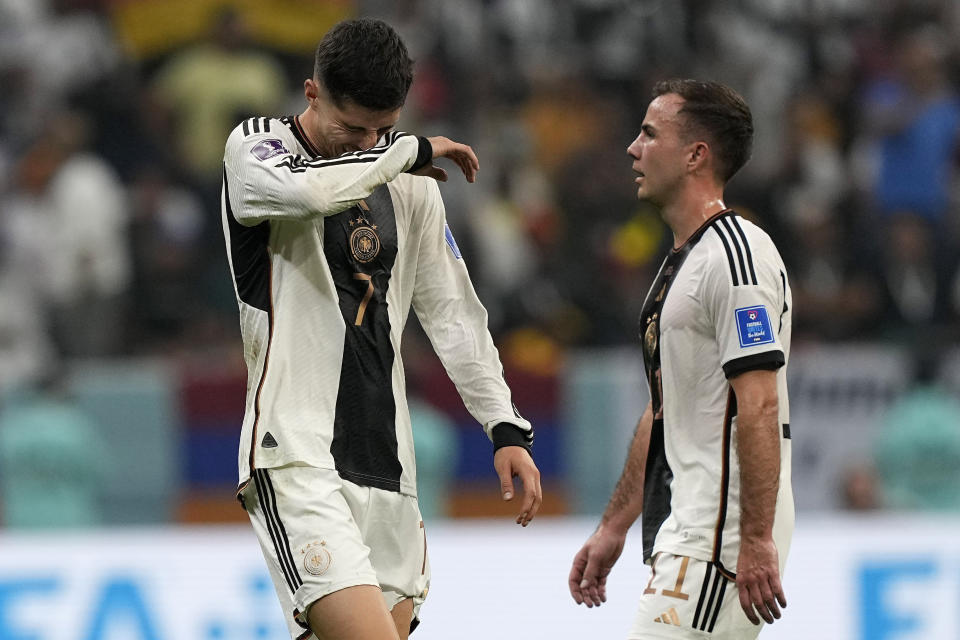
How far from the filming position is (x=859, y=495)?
9078 mm

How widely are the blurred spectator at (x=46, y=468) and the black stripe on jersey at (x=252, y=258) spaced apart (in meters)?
5.04

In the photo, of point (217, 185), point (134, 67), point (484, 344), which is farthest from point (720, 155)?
point (134, 67)

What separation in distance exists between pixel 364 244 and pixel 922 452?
5.45 meters

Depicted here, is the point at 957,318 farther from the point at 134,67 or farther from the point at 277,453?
the point at 277,453

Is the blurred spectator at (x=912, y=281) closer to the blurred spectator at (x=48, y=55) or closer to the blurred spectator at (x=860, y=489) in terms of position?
the blurred spectator at (x=860, y=489)

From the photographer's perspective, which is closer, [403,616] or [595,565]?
[403,616]

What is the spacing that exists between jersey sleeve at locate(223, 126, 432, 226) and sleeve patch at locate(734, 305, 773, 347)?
0.93 m

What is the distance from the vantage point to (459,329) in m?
4.42

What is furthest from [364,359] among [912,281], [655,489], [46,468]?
[912,281]

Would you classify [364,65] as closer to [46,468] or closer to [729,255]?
[729,255]

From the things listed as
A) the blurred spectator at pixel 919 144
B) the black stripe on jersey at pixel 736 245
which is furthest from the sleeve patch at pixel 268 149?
the blurred spectator at pixel 919 144

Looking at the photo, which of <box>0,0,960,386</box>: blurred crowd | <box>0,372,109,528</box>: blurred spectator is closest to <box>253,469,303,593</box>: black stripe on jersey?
<box>0,372,109,528</box>: blurred spectator

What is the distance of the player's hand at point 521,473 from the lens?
13.9ft

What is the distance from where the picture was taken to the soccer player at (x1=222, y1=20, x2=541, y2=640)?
3912mm
